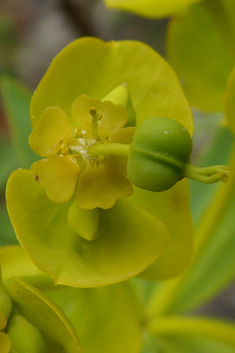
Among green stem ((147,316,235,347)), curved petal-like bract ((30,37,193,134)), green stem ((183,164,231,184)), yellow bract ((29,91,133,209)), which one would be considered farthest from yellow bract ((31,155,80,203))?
green stem ((147,316,235,347))

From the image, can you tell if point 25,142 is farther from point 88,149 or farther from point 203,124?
point 203,124

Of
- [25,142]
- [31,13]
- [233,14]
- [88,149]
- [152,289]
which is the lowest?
[152,289]

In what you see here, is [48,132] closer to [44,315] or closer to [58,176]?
[58,176]

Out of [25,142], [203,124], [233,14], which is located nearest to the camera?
[233,14]

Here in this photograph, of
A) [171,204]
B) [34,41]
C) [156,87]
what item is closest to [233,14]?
[156,87]

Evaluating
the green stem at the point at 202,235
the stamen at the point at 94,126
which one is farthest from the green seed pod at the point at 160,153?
the green stem at the point at 202,235

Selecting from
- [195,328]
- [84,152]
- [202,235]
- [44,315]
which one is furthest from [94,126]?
[195,328]
